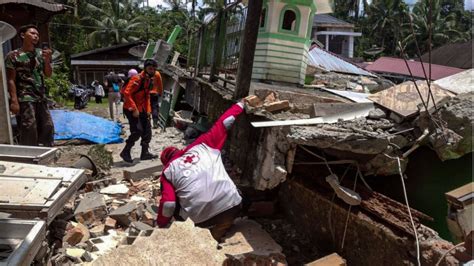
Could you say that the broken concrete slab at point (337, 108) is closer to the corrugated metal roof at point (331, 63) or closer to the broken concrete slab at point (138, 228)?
the broken concrete slab at point (138, 228)

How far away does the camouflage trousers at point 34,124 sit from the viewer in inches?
197

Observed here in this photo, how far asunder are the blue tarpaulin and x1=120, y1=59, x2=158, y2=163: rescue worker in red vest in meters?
2.81

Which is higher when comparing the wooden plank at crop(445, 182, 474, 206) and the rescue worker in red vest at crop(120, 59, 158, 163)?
the wooden plank at crop(445, 182, 474, 206)

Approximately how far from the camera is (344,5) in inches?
1881

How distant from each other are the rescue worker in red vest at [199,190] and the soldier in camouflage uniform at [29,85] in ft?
8.14

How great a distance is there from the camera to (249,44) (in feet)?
14.3

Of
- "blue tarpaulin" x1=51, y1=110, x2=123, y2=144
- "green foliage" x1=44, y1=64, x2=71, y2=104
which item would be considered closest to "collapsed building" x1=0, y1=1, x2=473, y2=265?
"blue tarpaulin" x1=51, y1=110, x2=123, y2=144

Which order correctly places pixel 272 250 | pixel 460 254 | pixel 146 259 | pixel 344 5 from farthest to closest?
pixel 344 5
pixel 272 250
pixel 146 259
pixel 460 254

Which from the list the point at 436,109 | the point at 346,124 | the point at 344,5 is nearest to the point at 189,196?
the point at 346,124

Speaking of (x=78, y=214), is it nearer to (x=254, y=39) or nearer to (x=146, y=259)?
(x=146, y=259)

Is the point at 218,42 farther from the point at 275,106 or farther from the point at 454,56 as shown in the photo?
the point at 454,56

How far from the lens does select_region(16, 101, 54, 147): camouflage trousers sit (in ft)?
16.4

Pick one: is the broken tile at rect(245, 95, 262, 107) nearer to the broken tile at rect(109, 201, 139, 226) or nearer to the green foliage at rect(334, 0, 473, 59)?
the broken tile at rect(109, 201, 139, 226)

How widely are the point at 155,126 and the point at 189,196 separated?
783cm
